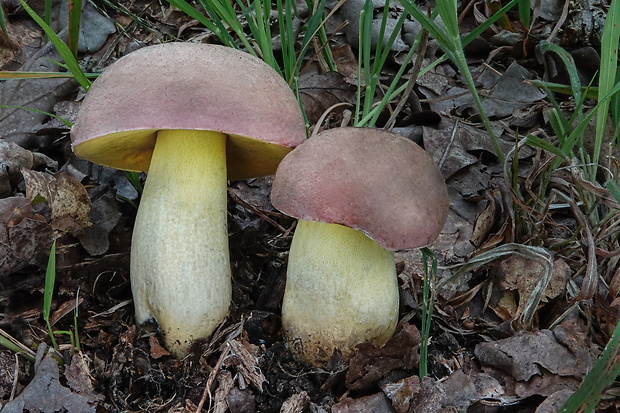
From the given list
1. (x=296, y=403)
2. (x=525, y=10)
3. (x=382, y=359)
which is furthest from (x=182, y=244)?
(x=525, y=10)

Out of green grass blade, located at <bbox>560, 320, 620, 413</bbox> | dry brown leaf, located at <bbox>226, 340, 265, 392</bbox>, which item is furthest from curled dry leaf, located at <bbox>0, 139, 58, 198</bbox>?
green grass blade, located at <bbox>560, 320, 620, 413</bbox>

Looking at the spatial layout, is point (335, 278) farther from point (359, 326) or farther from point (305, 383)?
point (305, 383)

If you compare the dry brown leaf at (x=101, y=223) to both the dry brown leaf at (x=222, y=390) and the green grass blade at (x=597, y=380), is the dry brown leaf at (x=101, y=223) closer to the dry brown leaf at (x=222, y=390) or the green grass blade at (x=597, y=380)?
the dry brown leaf at (x=222, y=390)

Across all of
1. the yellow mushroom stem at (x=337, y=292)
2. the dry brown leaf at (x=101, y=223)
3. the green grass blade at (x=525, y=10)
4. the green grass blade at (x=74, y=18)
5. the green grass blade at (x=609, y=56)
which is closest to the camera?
the yellow mushroom stem at (x=337, y=292)

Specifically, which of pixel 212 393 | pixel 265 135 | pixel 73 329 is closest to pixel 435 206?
pixel 265 135

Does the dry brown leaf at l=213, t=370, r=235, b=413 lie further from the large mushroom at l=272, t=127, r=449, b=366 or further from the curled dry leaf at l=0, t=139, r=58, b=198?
the curled dry leaf at l=0, t=139, r=58, b=198

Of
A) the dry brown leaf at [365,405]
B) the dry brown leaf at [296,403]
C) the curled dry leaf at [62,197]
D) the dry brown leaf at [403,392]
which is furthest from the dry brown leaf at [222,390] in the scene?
the curled dry leaf at [62,197]
